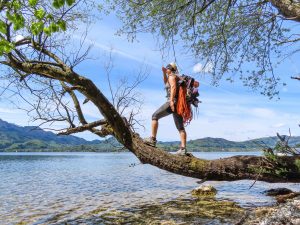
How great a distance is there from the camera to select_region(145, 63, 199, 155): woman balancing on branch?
1023 centimetres

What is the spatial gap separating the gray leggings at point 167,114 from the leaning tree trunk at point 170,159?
86 cm

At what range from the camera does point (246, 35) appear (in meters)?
12.7

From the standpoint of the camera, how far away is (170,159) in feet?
32.3

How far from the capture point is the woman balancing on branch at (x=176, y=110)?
33.6ft

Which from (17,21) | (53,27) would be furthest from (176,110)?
(17,21)

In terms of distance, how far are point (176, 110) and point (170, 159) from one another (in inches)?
56.7

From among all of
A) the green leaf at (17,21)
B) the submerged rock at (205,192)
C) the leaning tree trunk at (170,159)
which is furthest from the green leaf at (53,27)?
the submerged rock at (205,192)

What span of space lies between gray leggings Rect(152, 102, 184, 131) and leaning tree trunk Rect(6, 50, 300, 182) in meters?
0.86

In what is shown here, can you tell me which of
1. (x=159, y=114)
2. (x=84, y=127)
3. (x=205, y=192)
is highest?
(x=159, y=114)

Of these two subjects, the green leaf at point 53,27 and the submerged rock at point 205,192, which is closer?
the green leaf at point 53,27

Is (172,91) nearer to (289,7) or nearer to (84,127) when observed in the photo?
(84,127)

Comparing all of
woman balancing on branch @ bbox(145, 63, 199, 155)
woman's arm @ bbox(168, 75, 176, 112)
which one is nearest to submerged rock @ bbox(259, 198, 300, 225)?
woman balancing on branch @ bbox(145, 63, 199, 155)

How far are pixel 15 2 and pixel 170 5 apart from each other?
7.16 m

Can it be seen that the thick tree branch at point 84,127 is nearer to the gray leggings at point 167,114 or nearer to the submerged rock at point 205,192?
the gray leggings at point 167,114
